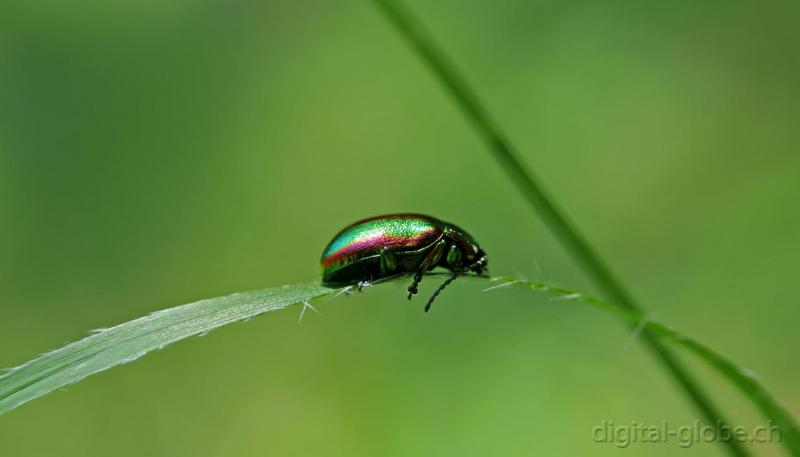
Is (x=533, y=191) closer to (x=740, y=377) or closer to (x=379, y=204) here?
(x=740, y=377)

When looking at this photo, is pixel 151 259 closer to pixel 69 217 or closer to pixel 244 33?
pixel 69 217

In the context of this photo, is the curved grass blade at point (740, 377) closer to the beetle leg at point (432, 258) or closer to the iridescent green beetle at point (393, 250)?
the iridescent green beetle at point (393, 250)

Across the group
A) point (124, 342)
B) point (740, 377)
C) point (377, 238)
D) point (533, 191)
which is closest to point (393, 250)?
point (377, 238)

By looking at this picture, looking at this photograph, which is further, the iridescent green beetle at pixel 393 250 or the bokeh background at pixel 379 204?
the bokeh background at pixel 379 204

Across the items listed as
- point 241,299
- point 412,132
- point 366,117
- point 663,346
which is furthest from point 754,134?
point 241,299

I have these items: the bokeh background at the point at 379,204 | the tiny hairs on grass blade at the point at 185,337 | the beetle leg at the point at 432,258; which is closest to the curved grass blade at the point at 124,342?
the tiny hairs on grass blade at the point at 185,337

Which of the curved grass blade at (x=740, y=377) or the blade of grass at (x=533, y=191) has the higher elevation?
the blade of grass at (x=533, y=191)

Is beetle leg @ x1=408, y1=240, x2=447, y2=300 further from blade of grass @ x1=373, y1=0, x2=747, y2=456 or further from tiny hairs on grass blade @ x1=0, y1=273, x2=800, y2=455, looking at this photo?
tiny hairs on grass blade @ x1=0, y1=273, x2=800, y2=455
